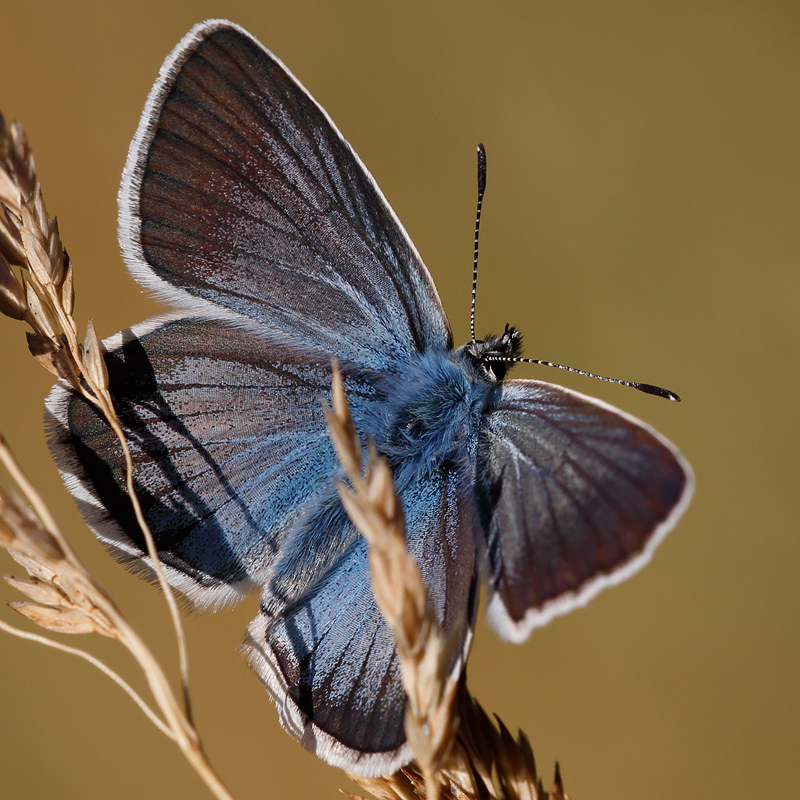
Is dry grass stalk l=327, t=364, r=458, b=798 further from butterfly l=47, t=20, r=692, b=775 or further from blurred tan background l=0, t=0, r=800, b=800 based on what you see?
blurred tan background l=0, t=0, r=800, b=800

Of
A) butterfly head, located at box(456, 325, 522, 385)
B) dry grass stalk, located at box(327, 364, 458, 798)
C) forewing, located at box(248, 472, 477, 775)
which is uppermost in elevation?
butterfly head, located at box(456, 325, 522, 385)

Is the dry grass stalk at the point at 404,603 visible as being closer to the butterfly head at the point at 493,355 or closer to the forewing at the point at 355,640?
the forewing at the point at 355,640

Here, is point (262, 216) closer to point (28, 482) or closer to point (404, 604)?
point (28, 482)

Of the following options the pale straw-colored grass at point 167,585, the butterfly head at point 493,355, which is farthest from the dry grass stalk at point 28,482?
the butterfly head at point 493,355

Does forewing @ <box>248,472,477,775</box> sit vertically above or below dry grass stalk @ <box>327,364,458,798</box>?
below

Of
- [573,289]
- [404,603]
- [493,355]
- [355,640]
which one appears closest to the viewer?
[404,603]

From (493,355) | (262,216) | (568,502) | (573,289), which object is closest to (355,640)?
(568,502)

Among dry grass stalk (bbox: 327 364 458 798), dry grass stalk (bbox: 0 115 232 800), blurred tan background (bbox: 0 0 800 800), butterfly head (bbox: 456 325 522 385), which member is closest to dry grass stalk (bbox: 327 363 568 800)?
dry grass stalk (bbox: 327 364 458 798)
